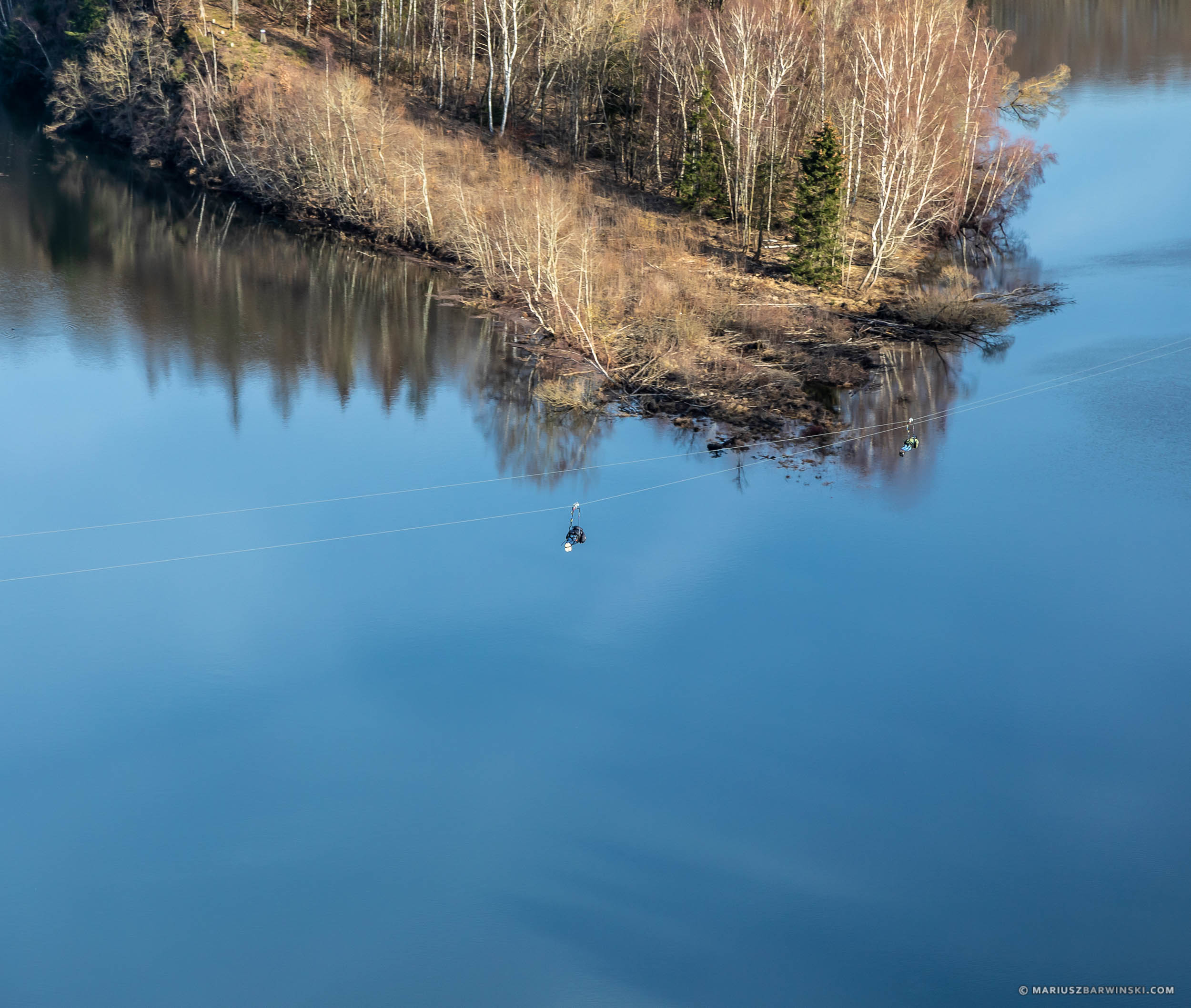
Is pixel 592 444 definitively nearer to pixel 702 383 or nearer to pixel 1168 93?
pixel 702 383

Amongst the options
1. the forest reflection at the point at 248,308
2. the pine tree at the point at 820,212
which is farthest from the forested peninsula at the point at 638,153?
the forest reflection at the point at 248,308

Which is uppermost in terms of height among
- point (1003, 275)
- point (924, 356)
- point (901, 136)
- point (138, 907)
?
point (901, 136)

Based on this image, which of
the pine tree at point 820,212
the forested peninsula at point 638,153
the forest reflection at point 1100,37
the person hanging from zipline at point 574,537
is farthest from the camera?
the forest reflection at point 1100,37

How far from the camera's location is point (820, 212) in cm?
4547

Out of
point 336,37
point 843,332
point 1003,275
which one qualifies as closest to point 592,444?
point 843,332

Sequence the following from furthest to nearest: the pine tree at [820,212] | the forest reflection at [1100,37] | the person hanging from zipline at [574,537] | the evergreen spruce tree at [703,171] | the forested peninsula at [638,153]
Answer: the forest reflection at [1100,37]
the evergreen spruce tree at [703,171]
the pine tree at [820,212]
the forested peninsula at [638,153]
the person hanging from zipline at [574,537]

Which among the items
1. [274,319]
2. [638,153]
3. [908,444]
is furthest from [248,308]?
[908,444]

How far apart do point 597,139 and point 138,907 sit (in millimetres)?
46974

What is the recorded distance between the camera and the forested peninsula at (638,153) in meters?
41.7

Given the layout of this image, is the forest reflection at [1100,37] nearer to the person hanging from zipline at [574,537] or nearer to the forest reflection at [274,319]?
the forest reflection at [274,319]

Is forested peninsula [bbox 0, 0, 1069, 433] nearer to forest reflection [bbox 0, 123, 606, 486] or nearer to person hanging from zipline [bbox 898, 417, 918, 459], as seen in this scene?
forest reflection [bbox 0, 123, 606, 486]

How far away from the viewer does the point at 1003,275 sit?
50844 mm

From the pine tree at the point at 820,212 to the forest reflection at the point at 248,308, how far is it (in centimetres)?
1264

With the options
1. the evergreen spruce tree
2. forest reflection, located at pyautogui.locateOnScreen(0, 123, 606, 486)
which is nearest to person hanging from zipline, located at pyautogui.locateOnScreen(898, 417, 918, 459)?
forest reflection, located at pyautogui.locateOnScreen(0, 123, 606, 486)
